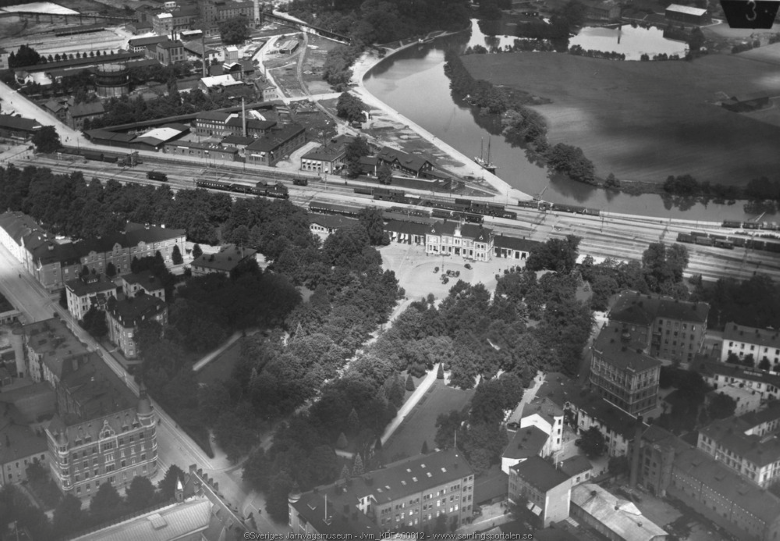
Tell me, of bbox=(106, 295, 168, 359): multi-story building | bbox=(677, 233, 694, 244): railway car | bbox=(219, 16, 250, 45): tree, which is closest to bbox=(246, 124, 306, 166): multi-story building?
bbox=(106, 295, 168, 359): multi-story building

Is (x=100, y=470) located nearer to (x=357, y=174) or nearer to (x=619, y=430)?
(x=619, y=430)

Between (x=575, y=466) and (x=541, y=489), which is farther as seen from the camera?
(x=575, y=466)

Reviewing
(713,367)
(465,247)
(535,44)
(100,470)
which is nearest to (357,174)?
(465,247)

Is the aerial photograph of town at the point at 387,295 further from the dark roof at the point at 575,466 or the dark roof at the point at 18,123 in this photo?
the dark roof at the point at 18,123

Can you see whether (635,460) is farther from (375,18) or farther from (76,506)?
(375,18)

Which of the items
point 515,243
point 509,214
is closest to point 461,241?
point 515,243

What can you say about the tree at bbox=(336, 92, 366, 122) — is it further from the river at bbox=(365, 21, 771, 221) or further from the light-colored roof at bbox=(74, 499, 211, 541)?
the light-colored roof at bbox=(74, 499, 211, 541)

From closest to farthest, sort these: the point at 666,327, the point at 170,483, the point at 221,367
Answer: the point at 170,483
the point at 221,367
the point at 666,327
